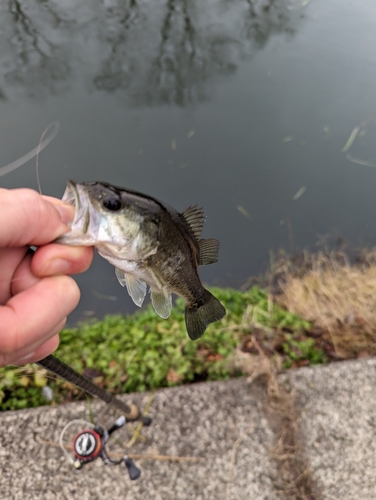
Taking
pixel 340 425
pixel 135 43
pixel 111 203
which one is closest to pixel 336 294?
pixel 340 425

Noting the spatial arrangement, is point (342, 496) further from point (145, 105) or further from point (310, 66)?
point (310, 66)

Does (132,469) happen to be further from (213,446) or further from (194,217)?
(194,217)

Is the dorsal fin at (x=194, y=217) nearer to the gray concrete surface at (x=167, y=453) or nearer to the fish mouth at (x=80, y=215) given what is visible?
the fish mouth at (x=80, y=215)

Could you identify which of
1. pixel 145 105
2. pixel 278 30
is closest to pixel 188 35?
pixel 278 30

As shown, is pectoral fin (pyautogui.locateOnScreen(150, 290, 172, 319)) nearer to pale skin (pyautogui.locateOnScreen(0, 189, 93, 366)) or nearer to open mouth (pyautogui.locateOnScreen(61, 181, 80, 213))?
pale skin (pyautogui.locateOnScreen(0, 189, 93, 366))

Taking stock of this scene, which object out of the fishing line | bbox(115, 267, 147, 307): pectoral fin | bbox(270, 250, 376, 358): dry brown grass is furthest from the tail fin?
the fishing line
